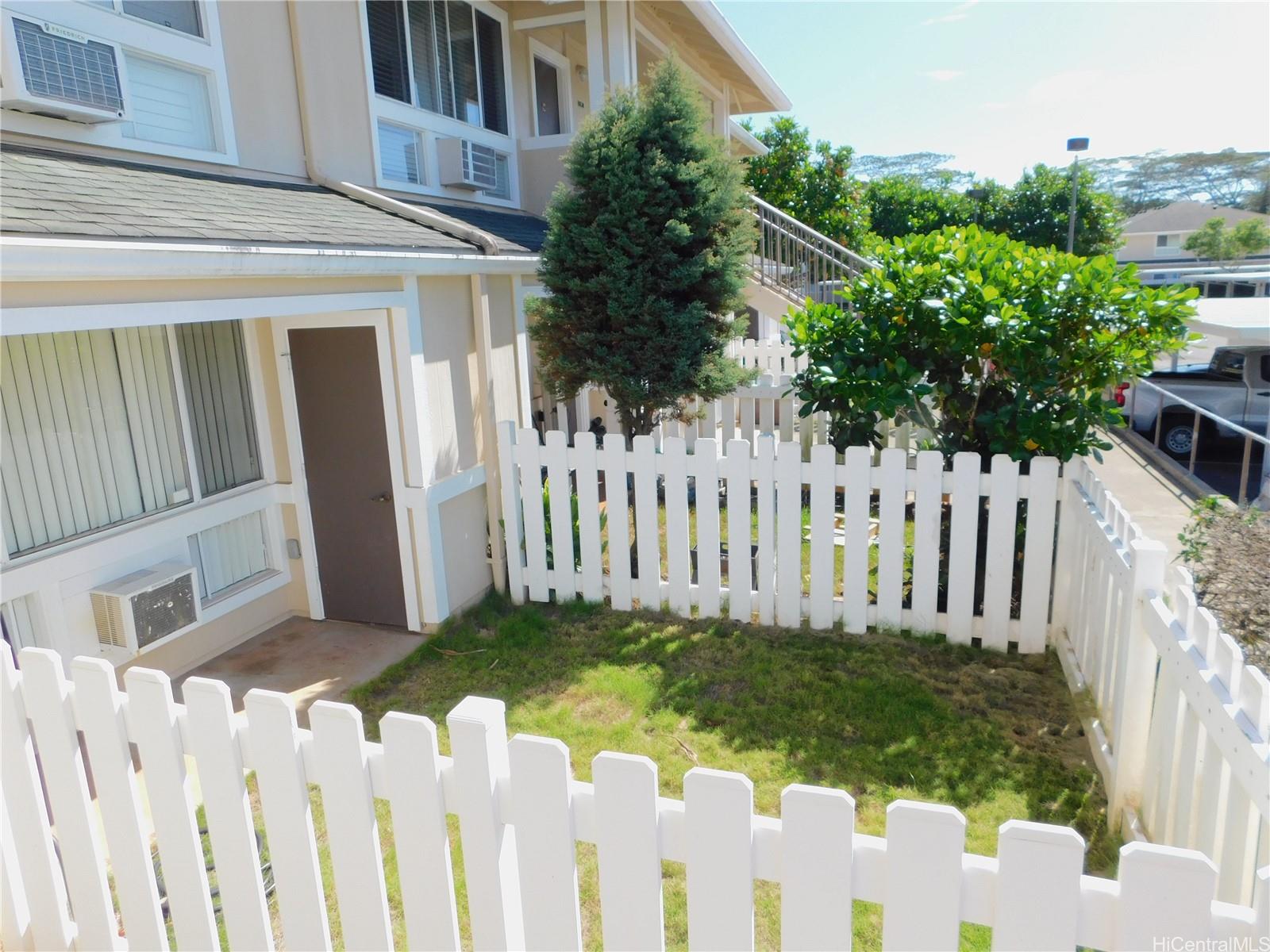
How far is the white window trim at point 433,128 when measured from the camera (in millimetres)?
7238

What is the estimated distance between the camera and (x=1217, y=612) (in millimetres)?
3693

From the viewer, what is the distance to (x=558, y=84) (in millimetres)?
11273

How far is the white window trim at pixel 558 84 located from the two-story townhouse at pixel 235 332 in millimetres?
2046

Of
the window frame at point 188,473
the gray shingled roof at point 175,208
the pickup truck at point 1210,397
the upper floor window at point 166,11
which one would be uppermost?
the upper floor window at point 166,11

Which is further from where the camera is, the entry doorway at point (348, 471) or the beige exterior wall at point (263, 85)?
the beige exterior wall at point (263, 85)

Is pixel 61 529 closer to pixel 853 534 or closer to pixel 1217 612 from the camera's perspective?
pixel 853 534

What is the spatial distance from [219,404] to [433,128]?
404 cm

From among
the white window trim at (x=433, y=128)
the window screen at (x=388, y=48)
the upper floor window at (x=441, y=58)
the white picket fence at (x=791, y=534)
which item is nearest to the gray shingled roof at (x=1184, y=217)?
the white window trim at (x=433, y=128)

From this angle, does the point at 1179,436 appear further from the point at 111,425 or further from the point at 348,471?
the point at 111,425

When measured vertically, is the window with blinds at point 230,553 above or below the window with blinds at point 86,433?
below

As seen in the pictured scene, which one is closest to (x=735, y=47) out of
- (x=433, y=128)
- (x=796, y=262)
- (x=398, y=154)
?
(x=796, y=262)

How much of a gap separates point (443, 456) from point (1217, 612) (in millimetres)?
4658

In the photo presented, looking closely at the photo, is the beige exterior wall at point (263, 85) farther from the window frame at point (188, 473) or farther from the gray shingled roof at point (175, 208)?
the window frame at point (188, 473)

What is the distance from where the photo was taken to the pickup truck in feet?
35.6
